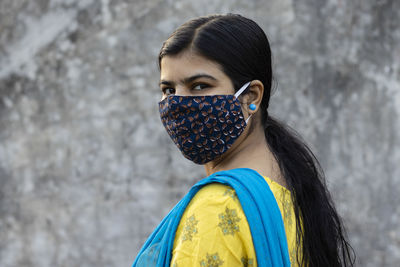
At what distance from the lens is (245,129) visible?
159cm

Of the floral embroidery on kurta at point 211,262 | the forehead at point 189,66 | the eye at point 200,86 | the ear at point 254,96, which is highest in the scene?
the forehead at point 189,66

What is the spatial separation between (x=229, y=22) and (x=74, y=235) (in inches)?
122

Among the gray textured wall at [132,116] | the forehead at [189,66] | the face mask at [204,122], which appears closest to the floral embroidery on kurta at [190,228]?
the face mask at [204,122]

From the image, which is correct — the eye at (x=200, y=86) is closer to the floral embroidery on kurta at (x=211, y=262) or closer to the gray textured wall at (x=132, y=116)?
the floral embroidery on kurta at (x=211, y=262)

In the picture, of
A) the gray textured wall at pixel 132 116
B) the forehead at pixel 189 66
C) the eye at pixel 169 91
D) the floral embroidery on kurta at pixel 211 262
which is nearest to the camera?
the floral embroidery on kurta at pixel 211 262

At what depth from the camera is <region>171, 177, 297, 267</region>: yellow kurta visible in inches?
49.6

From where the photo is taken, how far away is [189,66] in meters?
1.44

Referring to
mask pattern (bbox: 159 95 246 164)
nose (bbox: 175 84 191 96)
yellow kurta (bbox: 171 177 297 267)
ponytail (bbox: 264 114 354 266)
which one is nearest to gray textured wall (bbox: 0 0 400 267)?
ponytail (bbox: 264 114 354 266)

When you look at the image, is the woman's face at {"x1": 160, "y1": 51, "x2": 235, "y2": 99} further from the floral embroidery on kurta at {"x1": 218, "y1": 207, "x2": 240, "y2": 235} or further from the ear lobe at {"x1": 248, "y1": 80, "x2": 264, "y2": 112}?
the floral embroidery on kurta at {"x1": 218, "y1": 207, "x2": 240, "y2": 235}

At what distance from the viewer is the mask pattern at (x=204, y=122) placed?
150 cm

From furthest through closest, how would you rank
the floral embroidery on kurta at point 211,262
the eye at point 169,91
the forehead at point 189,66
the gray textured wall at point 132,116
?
the gray textured wall at point 132,116
the eye at point 169,91
the forehead at point 189,66
the floral embroidery on kurta at point 211,262

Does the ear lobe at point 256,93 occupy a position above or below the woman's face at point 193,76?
below

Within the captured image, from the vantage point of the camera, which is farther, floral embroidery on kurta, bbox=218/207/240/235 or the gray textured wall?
the gray textured wall

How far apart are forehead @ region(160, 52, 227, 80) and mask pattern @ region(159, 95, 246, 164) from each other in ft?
0.25
